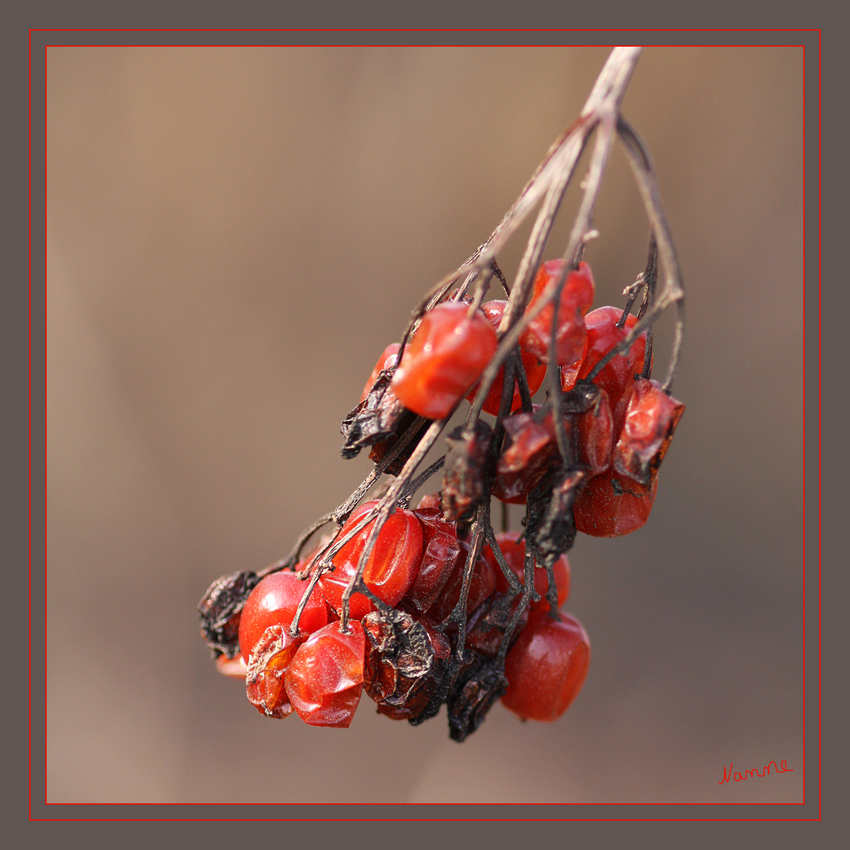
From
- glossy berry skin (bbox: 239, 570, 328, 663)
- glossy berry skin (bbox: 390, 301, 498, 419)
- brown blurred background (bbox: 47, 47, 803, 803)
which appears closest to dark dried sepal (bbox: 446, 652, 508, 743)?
glossy berry skin (bbox: 239, 570, 328, 663)

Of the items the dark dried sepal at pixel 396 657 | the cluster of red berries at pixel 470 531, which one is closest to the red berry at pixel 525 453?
the cluster of red berries at pixel 470 531

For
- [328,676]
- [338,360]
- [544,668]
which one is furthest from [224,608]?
[338,360]

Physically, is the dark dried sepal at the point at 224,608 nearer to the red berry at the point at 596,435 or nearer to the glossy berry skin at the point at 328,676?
the glossy berry skin at the point at 328,676

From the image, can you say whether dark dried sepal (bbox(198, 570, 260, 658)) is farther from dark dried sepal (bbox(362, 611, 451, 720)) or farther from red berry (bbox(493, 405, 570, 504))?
red berry (bbox(493, 405, 570, 504))

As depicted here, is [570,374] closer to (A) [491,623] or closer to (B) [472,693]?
(A) [491,623]

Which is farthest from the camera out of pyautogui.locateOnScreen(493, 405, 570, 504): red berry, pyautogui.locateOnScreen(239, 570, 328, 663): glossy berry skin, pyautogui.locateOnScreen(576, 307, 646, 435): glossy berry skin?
pyautogui.locateOnScreen(239, 570, 328, 663): glossy berry skin

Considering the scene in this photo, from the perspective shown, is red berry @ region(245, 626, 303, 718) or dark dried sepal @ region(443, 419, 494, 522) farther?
red berry @ region(245, 626, 303, 718)

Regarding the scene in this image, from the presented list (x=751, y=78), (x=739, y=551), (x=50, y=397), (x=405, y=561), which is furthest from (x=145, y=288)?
(x=739, y=551)
